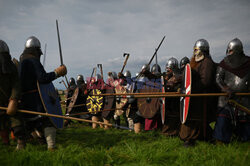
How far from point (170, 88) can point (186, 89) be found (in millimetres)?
1123

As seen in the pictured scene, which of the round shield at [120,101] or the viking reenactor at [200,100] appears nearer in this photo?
the viking reenactor at [200,100]

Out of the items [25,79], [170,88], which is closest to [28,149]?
[25,79]

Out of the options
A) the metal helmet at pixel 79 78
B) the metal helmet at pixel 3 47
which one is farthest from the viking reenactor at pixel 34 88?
the metal helmet at pixel 79 78

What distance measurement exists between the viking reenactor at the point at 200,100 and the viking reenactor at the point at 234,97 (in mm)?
169

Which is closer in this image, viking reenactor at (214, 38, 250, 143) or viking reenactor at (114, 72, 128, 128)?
viking reenactor at (214, 38, 250, 143)

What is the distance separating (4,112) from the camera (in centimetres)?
320

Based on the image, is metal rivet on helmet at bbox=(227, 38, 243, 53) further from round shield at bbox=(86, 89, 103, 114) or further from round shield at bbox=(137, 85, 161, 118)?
round shield at bbox=(86, 89, 103, 114)

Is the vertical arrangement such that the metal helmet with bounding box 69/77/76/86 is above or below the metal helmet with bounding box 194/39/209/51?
below

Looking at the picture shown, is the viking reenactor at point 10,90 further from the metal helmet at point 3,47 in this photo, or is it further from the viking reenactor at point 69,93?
the viking reenactor at point 69,93

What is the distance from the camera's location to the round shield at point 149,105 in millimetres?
4637

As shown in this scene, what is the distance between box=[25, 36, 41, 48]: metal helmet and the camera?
3.33 metres

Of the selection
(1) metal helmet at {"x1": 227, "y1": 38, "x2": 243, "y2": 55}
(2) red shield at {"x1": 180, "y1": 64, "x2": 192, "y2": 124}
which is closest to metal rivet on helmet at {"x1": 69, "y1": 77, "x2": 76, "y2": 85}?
Result: (2) red shield at {"x1": 180, "y1": 64, "x2": 192, "y2": 124}

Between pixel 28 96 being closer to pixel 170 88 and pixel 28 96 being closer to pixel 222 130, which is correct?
pixel 170 88

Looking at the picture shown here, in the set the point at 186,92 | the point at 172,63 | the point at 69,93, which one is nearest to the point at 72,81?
Answer: the point at 69,93
